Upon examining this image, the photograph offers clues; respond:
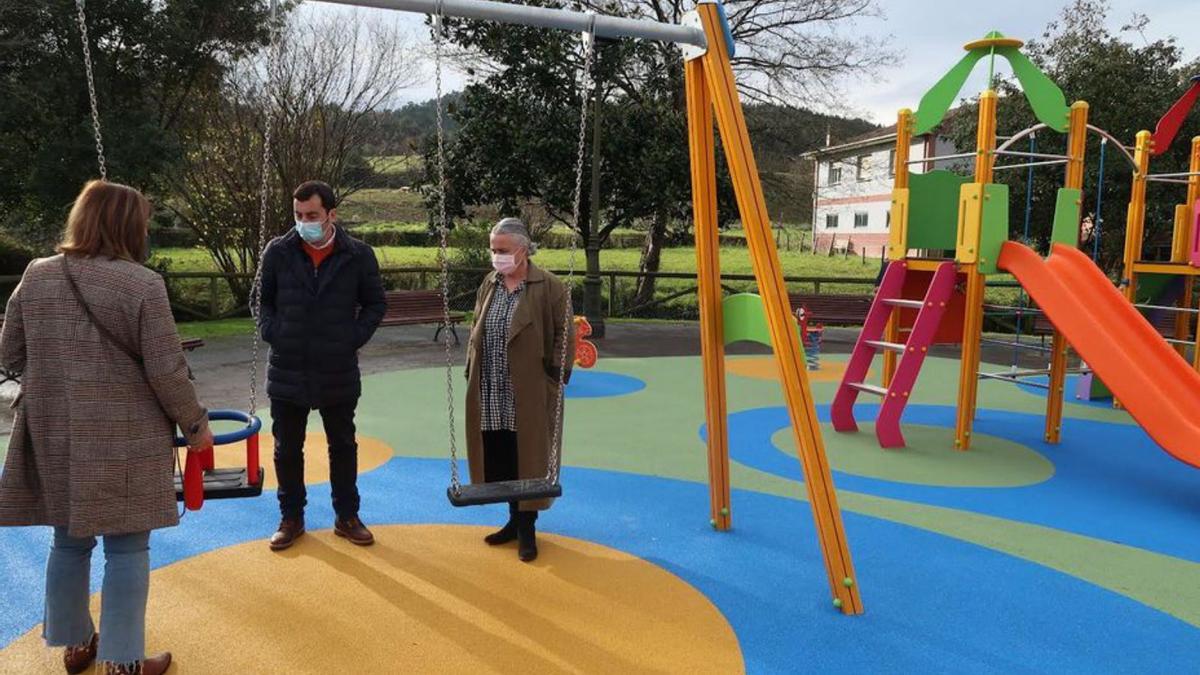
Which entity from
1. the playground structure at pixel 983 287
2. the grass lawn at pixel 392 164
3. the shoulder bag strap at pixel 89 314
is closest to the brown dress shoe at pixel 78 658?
the shoulder bag strap at pixel 89 314

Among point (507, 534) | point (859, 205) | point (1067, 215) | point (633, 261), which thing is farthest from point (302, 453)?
point (859, 205)

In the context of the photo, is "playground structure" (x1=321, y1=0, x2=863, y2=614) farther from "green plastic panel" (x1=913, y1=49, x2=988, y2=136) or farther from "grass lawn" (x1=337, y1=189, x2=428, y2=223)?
"grass lawn" (x1=337, y1=189, x2=428, y2=223)

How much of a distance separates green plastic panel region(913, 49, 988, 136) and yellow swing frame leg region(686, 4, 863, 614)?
3.96 meters

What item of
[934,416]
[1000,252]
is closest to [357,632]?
[1000,252]

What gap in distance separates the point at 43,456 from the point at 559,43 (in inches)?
602

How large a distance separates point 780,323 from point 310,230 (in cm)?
229

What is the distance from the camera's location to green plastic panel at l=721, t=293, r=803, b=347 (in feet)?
13.0

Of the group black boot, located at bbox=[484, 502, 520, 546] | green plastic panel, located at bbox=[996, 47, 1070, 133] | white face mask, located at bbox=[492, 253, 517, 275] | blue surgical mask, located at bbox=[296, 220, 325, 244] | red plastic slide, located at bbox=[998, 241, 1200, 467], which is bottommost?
black boot, located at bbox=[484, 502, 520, 546]

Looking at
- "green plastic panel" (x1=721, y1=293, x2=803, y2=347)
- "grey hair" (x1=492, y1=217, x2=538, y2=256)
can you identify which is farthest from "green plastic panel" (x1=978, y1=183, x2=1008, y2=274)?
"grey hair" (x1=492, y1=217, x2=538, y2=256)

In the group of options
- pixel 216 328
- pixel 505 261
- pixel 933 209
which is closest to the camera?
pixel 505 261

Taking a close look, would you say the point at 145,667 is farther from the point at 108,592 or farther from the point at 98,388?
the point at 98,388

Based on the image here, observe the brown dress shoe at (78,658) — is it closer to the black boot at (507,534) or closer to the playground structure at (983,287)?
the black boot at (507,534)

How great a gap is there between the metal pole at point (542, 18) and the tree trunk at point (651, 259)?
13290 millimetres

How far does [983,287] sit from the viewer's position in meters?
6.84
